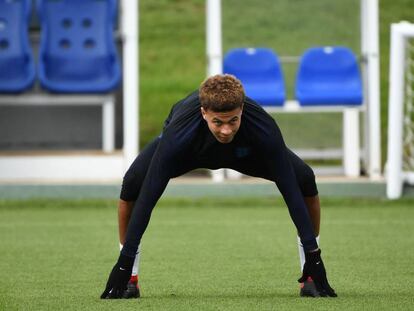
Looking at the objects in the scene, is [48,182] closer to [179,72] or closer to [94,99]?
[94,99]

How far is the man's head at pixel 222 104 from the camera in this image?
529 cm

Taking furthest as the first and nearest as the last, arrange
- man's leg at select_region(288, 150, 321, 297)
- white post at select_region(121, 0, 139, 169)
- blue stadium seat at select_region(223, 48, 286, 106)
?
blue stadium seat at select_region(223, 48, 286, 106) → white post at select_region(121, 0, 139, 169) → man's leg at select_region(288, 150, 321, 297)

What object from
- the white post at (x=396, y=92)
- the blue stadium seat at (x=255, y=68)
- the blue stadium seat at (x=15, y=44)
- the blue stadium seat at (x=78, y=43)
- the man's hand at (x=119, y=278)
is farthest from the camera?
the blue stadium seat at (x=78, y=43)

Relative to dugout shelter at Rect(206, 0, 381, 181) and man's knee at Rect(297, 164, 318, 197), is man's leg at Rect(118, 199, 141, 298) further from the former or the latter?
dugout shelter at Rect(206, 0, 381, 181)

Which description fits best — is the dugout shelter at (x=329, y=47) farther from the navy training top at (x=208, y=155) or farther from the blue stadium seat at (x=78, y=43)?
the navy training top at (x=208, y=155)

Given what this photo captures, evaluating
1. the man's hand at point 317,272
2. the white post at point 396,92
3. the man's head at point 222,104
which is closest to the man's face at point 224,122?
the man's head at point 222,104

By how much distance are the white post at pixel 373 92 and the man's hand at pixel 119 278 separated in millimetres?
6901

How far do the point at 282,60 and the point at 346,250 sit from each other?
562 cm

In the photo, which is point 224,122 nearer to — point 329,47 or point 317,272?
point 317,272

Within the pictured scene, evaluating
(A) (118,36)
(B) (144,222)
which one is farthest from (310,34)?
(B) (144,222)

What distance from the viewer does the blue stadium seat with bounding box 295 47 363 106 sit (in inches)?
491

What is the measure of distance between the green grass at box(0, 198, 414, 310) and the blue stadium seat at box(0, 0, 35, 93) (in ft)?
6.42

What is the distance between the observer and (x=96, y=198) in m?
11.6

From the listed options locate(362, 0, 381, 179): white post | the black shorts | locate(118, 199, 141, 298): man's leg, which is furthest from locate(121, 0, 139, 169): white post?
the black shorts
